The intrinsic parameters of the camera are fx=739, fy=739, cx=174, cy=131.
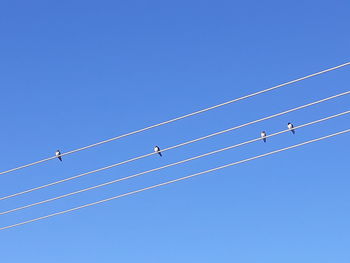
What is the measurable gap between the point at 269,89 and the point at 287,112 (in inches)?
30.8

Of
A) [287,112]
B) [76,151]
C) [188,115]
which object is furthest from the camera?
[76,151]

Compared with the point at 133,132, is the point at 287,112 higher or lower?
lower

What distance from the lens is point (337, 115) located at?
1867 cm

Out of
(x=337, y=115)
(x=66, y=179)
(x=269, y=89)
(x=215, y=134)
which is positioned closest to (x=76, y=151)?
(x=66, y=179)

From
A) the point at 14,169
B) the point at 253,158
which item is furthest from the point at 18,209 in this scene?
the point at 253,158

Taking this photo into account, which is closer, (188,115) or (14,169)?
(188,115)

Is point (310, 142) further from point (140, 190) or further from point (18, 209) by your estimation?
point (18, 209)

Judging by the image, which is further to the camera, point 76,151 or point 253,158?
point 76,151

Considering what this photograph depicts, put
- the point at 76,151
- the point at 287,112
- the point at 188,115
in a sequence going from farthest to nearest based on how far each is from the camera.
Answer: the point at 76,151 → the point at 188,115 → the point at 287,112

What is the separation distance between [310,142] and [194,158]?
3.10 m

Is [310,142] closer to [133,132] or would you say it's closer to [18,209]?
[133,132]

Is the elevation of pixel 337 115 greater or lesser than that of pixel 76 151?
lesser

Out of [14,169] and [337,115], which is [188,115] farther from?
[14,169]

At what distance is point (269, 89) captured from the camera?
62.2ft
